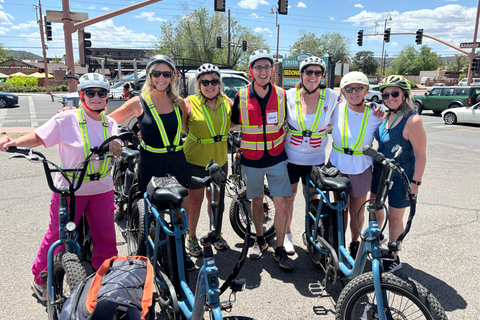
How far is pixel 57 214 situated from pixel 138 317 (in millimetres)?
1386

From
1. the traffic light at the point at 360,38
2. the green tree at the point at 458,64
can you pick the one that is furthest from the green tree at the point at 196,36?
the green tree at the point at 458,64

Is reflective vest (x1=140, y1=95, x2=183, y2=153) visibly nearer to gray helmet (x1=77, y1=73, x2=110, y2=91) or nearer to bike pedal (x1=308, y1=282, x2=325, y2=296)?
gray helmet (x1=77, y1=73, x2=110, y2=91)

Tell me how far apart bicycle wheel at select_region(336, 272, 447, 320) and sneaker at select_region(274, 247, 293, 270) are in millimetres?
1161

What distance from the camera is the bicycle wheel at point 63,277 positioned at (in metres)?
2.42

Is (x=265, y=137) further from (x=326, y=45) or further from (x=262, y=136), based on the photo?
(x=326, y=45)

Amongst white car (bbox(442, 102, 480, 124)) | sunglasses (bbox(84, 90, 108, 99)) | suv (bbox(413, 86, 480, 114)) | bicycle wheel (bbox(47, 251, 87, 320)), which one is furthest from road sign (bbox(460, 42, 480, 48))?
bicycle wheel (bbox(47, 251, 87, 320))

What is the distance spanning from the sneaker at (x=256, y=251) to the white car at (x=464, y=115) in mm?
14974

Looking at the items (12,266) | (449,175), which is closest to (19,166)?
(12,266)

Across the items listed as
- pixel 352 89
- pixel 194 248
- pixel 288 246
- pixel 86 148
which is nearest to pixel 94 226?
pixel 86 148

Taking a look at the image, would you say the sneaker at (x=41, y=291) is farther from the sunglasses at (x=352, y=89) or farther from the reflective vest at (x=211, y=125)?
the sunglasses at (x=352, y=89)

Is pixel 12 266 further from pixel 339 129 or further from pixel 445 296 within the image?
pixel 445 296

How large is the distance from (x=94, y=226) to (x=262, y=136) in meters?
1.84

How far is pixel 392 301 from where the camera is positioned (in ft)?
7.66

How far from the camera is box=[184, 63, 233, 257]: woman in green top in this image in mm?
3697
